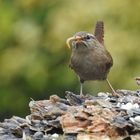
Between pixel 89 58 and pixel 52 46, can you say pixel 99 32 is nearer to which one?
pixel 89 58

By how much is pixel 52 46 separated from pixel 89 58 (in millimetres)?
2084

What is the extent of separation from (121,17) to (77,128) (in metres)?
3.74

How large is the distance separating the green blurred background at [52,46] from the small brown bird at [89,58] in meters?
1.79

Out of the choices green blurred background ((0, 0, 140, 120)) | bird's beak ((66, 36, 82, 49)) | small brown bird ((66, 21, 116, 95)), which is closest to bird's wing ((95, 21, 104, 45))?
small brown bird ((66, 21, 116, 95))

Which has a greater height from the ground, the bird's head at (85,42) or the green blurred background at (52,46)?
the green blurred background at (52,46)

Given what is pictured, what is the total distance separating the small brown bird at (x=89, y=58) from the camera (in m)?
6.74

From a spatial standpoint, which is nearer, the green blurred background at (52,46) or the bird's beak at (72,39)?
the bird's beak at (72,39)

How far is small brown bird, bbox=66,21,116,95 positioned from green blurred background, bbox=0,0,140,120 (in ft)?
5.87

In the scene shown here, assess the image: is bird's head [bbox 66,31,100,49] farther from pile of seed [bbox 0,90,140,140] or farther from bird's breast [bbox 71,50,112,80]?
pile of seed [bbox 0,90,140,140]

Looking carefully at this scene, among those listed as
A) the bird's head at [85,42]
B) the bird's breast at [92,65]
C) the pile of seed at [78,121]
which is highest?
the bird's head at [85,42]

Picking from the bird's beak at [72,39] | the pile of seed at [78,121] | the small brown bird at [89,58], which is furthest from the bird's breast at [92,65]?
the pile of seed at [78,121]

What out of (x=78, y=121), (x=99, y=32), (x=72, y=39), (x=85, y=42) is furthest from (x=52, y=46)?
(x=78, y=121)

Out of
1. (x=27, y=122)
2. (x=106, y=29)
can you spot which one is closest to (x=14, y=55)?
(x=106, y=29)

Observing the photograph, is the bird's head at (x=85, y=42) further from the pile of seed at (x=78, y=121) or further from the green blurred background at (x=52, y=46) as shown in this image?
the green blurred background at (x=52, y=46)
